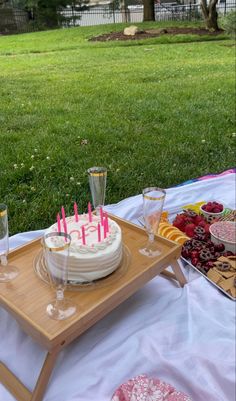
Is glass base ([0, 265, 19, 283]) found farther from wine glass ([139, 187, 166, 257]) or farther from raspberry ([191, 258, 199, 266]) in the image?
raspberry ([191, 258, 199, 266])

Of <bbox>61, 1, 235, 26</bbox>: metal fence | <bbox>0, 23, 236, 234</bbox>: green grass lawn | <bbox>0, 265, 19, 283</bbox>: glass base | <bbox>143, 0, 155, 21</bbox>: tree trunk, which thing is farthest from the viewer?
<bbox>61, 1, 235, 26</bbox>: metal fence

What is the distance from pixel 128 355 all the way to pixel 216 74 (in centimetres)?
740

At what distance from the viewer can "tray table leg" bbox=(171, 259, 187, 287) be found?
211 cm

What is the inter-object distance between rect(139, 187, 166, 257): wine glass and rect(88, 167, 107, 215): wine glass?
274 millimetres

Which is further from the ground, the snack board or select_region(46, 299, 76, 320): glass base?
select_region(46, 299, 76, 320): glass base

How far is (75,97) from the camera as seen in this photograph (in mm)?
6641

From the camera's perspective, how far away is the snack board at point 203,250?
7.16 feet

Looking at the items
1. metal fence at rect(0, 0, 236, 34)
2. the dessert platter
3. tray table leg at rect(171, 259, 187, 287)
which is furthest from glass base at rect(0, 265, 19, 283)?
metal fence at rect(0, 0, 236, 34)

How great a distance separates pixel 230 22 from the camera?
42.0 feet

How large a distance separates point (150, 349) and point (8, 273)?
2.40 ft

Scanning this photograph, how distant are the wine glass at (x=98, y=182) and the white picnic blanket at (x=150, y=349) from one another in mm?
539

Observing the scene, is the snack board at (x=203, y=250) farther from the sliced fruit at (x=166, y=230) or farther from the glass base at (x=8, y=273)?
the glass base at (x=8, y=273)

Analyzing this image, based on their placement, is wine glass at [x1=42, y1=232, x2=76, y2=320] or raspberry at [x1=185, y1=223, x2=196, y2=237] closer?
wine glass at [x1=42, y1=232, x2=76, y2=320]

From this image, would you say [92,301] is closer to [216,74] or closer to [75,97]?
[75,97]
